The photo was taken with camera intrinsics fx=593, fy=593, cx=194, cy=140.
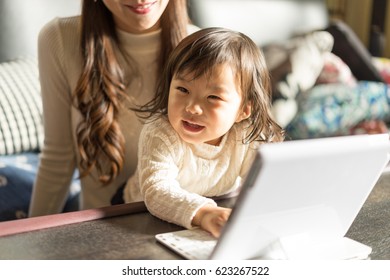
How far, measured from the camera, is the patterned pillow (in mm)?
1776

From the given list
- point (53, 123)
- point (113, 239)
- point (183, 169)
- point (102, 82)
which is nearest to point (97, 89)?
point (102, 82)

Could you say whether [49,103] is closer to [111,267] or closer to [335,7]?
[111,267]

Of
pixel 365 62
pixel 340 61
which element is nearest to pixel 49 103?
pixel 340 61

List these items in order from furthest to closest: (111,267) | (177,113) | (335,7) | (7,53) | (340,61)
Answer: (335,7)
(340,61)
(7,53)
(177,113)
(111,267)

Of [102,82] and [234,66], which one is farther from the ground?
[234,66]

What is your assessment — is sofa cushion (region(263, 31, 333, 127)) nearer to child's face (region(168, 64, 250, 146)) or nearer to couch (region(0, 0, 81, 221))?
couch (region(0, 0, 81, 221))

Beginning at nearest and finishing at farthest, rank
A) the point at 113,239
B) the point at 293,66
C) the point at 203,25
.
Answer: the point at 113,239
the point at 293,66
the point at 203,25

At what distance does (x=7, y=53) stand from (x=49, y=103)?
25.6 inches

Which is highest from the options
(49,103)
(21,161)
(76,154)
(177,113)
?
(177,113)

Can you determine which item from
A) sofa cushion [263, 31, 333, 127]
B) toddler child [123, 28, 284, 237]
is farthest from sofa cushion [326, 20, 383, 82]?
toddler child [123, 28, 284, 237]

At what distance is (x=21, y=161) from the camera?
1.74m

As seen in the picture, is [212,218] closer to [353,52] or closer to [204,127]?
[204,127]

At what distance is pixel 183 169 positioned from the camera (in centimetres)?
99

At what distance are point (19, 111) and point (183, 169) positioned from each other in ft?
3.22
